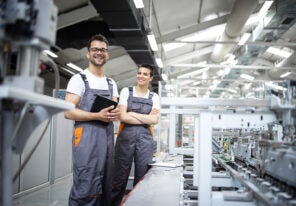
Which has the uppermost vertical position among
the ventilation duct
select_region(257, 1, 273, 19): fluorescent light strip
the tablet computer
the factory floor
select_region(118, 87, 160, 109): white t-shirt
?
the ventilation duct

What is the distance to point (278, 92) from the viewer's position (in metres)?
1.81

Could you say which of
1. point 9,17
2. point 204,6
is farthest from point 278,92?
point 204,6

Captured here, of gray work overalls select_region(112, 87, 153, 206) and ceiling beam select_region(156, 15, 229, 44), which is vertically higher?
ceiling beam select_region(156, 15, 229, 44)

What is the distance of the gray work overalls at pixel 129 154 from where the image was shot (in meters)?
2.45

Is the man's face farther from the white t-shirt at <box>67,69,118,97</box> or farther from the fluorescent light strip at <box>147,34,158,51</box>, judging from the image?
the fluorescent light strip at <box>147,34,158,51</box>

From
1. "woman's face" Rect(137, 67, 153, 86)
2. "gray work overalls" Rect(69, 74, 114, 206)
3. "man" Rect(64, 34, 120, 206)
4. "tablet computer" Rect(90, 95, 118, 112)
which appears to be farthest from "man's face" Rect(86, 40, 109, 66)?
"woman's face" Rect(137, 67, 153, 86)

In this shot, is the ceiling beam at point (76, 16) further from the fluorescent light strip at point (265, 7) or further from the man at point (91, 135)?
the man at point (91, 135)

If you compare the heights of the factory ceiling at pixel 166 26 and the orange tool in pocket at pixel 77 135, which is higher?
the factory ceiling at pixel 166 26

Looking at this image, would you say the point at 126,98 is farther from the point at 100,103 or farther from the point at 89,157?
the point at 89,157

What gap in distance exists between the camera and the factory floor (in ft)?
11.3

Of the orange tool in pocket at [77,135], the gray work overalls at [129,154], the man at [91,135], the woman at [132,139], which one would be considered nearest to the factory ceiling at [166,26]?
the woman at [132,139]

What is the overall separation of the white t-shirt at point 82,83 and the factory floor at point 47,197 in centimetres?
190

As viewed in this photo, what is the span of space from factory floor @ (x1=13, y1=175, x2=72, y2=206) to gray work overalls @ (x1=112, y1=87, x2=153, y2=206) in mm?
1327

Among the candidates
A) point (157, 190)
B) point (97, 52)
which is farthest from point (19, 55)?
point (157, 190)
